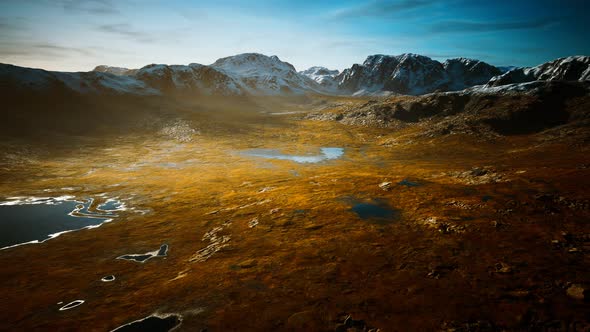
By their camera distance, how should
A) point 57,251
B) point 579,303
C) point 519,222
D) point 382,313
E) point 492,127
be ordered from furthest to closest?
point 492,127, point 57,251, point 519,222, point 382,313, point 579,303

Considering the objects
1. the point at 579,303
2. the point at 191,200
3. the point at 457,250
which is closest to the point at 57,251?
the point at 191,200

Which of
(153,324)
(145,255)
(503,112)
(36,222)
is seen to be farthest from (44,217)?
(503,112)

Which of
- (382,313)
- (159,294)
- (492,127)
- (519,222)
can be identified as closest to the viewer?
(382,313)

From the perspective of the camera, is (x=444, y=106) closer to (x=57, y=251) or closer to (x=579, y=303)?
(x=579, y=303)

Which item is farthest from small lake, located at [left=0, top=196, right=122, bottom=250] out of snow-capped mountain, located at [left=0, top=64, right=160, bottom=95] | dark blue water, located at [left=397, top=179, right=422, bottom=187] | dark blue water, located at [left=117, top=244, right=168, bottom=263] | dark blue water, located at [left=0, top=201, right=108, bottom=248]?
snow-capped mountain, located at [left=0, top=64, right=160, bottom=95]

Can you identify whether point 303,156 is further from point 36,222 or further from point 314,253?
point 314,253

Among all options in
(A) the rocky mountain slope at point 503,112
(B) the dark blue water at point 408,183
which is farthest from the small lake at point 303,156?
(B) the dark blue water at point 408,183
